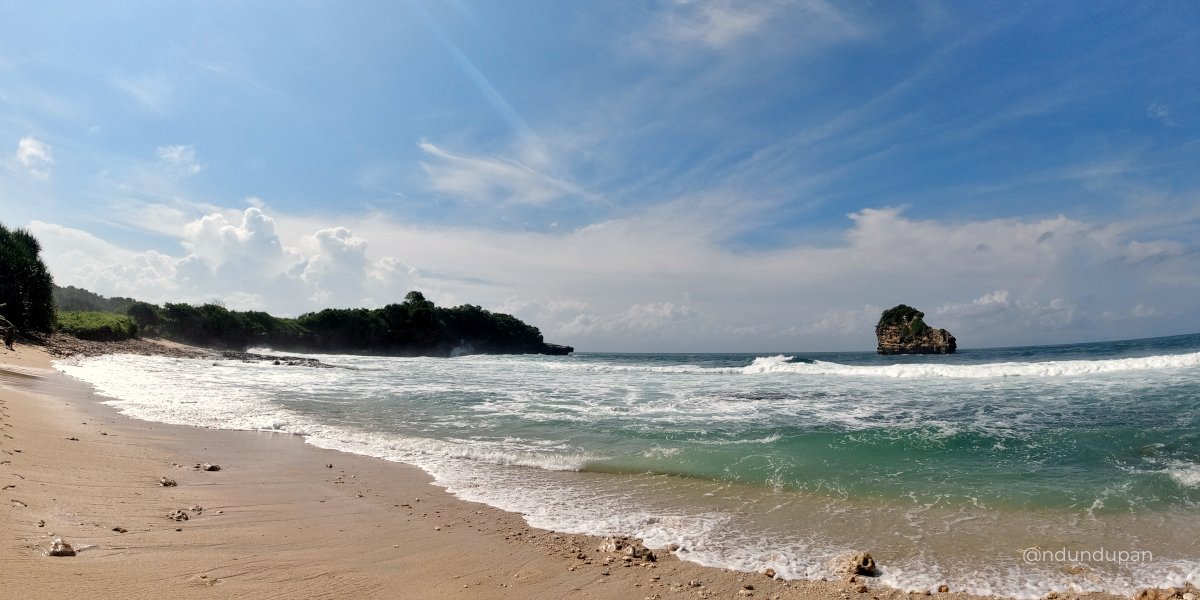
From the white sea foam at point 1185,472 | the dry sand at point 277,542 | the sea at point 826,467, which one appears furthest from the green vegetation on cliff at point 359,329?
the white sea foam at point 1185,472

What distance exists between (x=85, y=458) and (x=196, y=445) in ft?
6.74

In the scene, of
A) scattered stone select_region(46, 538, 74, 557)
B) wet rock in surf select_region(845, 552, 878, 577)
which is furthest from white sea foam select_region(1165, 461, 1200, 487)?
scattered stone select_region(46, 538, 74, 557)

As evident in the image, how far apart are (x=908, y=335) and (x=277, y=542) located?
260ft

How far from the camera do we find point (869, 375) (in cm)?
2762

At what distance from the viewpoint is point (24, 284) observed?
2745 cm

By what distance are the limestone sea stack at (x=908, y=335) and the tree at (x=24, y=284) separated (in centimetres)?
8307

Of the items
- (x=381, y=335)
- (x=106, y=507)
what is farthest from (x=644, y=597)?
(x=381, y=335)

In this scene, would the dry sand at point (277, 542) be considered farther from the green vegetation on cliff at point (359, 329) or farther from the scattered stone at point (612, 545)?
the green vegetation on cliff at point (359, 329)

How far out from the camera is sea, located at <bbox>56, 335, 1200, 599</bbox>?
4719 mm

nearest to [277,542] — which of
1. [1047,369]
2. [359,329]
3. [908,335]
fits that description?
[1047,369]

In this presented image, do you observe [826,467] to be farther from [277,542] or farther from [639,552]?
[277,542]

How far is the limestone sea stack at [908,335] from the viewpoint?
67.8m

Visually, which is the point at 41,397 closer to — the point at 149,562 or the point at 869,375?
the point at 149,562

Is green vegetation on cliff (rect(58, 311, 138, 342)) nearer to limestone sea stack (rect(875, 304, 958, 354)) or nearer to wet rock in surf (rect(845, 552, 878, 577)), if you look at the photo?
wet rock in surf (rect(845, 552, 878, 577))
